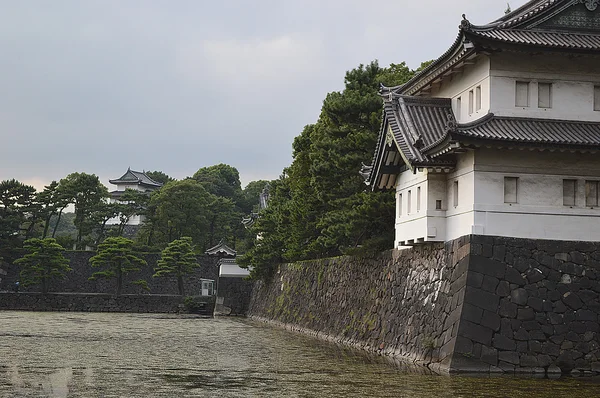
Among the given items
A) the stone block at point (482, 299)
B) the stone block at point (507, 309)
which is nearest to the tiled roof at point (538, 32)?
the stone block at point (482, 299)

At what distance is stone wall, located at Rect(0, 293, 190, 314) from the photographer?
2095 inches

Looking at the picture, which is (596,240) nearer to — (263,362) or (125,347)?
(263,362)

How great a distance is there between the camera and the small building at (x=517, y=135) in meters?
17.9

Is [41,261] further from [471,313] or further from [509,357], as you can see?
[509,357]

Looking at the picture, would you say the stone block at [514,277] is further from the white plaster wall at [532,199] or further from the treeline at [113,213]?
the treeline at [113,213]

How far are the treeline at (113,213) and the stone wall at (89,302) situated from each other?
682cm

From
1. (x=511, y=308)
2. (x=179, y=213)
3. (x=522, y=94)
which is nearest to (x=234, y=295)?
(x=179, y=213)

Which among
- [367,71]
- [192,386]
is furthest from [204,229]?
[192,386]

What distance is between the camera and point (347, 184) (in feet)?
96.4

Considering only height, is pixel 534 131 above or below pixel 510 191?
above

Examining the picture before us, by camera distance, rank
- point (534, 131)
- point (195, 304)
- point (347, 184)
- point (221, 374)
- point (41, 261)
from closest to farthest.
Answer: point (221, 374) → point (534, 131) → point (347, 184) → point (195, 304) → point (41, 261)

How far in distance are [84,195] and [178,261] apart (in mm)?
13395

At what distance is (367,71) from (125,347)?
13.3 meters

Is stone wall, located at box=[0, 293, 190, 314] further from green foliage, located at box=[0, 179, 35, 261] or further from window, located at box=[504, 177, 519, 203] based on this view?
window, located at box=[504, 177, 519, 203]
